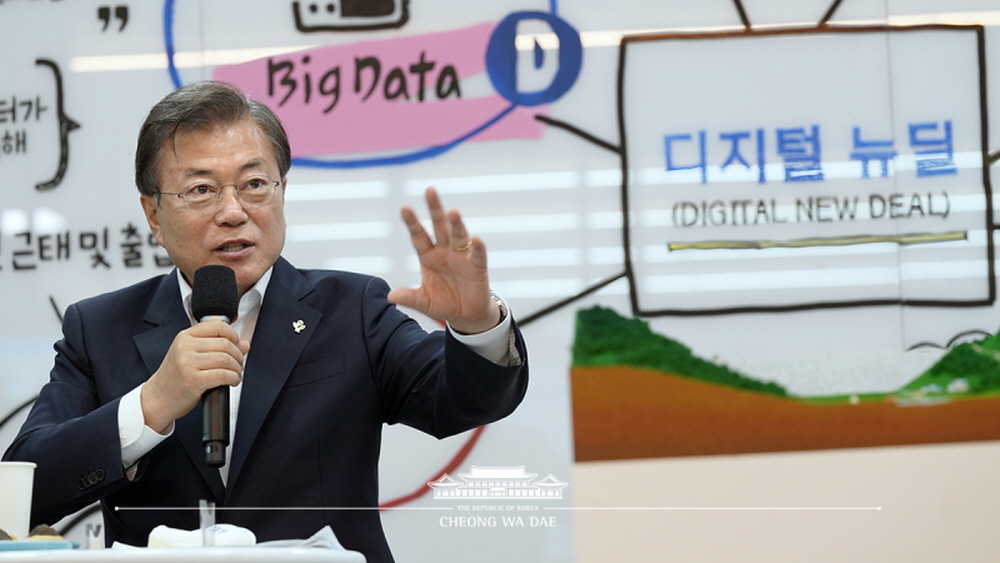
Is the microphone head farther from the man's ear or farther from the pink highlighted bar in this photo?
the pink highlighted bar

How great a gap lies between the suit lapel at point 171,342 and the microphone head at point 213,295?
300mm

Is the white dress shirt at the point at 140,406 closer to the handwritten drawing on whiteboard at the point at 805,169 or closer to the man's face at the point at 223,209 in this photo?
the man's face at the point at 223,209

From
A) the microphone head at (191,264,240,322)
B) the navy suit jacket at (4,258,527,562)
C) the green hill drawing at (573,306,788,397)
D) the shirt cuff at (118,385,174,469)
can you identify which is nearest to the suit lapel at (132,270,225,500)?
the navy suit jacket at (4,258,527,562)

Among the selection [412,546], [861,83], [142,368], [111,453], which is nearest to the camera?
[111,453]

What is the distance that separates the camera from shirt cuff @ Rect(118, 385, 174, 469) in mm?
1558

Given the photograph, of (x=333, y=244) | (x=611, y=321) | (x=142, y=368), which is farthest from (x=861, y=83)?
(x=142, y=368)

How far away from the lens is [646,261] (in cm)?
318

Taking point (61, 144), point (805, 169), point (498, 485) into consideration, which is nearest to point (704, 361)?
point (805, 169)

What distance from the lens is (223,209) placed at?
1.82 metres

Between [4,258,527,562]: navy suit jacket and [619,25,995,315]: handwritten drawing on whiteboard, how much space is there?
Answer: 4.93 feet

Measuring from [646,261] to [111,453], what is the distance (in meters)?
1.98

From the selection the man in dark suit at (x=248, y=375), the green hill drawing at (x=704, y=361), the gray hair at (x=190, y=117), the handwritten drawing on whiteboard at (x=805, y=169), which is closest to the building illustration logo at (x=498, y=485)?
the green hill drawing at (x=704, y=361)

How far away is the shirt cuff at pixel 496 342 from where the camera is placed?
1.54 meters

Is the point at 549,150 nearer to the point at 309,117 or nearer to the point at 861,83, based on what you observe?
the point at 309,117
